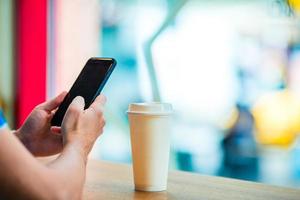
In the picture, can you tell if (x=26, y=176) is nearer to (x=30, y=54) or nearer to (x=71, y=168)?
(x=71, y=168)

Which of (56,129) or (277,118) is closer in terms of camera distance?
(56,129)

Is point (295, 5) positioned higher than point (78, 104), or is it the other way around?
point (295, 5)

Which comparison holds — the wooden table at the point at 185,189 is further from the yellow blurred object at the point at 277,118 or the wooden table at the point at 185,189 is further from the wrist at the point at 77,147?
the yellow blurred object at the point at 277,118

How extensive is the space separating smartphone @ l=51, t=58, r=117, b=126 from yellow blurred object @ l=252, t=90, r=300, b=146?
117 cm

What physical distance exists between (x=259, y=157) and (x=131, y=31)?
916 millimetres

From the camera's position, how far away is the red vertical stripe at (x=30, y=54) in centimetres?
252

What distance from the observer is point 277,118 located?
75.9 inches

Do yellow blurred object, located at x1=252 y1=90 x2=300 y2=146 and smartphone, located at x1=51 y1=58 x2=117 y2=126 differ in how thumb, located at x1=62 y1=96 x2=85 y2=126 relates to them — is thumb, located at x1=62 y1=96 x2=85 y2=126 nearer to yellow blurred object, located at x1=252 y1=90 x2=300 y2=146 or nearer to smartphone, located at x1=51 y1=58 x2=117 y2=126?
smartphone, located at x1=51 y1=58 x2=117 y2=126

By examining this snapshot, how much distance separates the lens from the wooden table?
2.88ft

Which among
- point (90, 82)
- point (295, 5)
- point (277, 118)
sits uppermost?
point (295, 5)

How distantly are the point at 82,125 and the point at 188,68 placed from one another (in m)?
1.37

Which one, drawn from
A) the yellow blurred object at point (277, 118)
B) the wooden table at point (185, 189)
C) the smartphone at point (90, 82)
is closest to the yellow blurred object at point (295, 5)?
the yellow blurred object at point (277, 118)

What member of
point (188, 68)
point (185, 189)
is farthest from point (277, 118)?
point (185, 189)

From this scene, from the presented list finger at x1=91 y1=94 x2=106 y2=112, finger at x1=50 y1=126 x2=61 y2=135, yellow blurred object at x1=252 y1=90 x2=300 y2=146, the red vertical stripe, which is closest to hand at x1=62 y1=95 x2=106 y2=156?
finger at x1=91 y1=94 x2=106 y2=112
